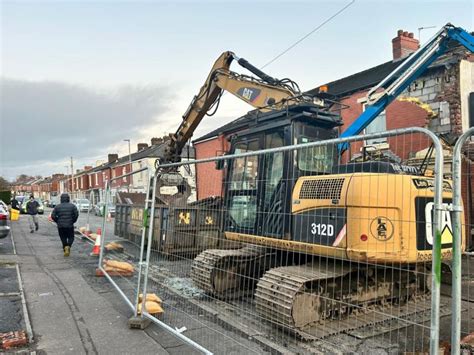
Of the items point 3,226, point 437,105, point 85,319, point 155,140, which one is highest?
point 155,140

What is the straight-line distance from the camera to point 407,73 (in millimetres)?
8156

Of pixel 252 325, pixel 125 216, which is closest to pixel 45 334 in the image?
pixel 252 325

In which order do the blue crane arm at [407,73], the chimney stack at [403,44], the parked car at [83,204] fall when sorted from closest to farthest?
1. the blue crane arm at [407,73]
2. the chimney stack at [403,44]
3. the parked car at [83,204]

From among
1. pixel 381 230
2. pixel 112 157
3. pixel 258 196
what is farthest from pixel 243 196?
pixel 112 157

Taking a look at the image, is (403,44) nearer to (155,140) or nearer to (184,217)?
(184,217)

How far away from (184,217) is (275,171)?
11.5 feet

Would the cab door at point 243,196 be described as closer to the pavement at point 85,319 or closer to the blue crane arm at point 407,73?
the pavement at point 85,319

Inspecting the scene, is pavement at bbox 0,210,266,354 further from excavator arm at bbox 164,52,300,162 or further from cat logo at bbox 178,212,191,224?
excavator arm at bbox 164,52,300,162

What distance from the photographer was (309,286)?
5.14 metres

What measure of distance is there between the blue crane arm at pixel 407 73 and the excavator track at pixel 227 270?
3081 millimetres

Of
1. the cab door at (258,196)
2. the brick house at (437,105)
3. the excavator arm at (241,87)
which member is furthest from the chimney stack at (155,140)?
the cab door at (258,196)

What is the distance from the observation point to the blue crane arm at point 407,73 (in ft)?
25.3

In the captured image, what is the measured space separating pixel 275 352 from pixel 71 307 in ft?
10.7

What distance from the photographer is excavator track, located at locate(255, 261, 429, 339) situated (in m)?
4.87
